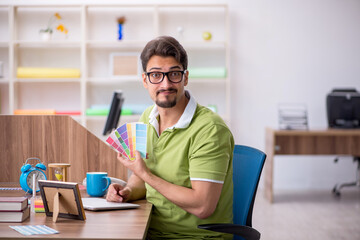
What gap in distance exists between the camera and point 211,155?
167 centimetres

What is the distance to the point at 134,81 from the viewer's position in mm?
5574

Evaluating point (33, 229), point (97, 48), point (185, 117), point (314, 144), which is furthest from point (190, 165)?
point (97, 48)

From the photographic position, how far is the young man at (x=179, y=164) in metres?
1.65

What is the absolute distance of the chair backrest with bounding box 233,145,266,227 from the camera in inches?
72.1

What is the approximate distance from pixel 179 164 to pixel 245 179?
33cm

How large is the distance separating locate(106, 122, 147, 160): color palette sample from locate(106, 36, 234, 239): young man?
0.15 feet

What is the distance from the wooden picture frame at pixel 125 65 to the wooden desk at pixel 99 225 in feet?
12.8

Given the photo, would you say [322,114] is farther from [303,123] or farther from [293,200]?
[293,200]

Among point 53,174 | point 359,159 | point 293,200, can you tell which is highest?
point 53,174

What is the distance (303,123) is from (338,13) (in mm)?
1615

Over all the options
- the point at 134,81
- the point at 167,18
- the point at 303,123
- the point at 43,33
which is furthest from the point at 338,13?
the point at 43,33

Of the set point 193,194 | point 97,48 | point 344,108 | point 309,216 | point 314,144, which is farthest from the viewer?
point 97,48

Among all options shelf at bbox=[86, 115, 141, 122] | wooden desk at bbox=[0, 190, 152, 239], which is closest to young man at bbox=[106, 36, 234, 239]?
wooden desk at bbox=[0, 190, 152, 239]

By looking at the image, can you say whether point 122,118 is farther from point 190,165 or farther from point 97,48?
point 190,165
